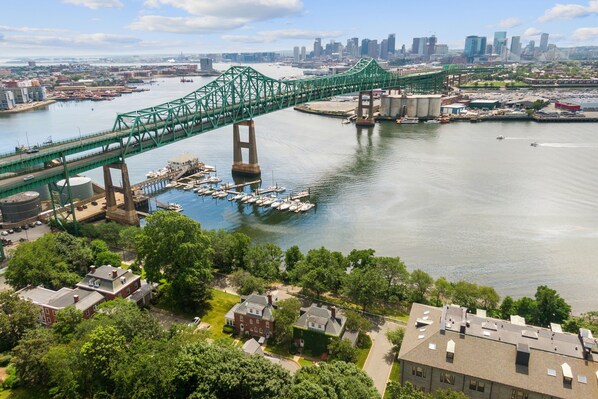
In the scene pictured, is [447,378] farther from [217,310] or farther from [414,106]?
[414,106]

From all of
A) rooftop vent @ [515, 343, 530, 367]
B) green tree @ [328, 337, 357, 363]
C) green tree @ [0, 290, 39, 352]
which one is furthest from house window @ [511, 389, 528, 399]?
green tree @ [0, 290, 39, 352]

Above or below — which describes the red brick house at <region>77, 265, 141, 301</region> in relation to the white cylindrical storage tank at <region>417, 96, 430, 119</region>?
below

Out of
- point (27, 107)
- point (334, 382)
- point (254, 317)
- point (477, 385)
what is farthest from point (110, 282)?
point (27, 107)

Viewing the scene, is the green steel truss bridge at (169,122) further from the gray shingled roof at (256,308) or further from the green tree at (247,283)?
the gray shingled roof at (256,308)

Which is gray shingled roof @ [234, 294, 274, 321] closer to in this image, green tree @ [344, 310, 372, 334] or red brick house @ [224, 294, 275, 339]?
red brick house @ [224, 294, 275, 339]

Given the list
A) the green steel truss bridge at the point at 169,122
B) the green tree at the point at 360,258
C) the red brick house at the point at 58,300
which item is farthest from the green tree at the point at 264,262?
the green steel truss bridge at the point at 169,122

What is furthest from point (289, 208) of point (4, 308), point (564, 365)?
point (564, 365)
